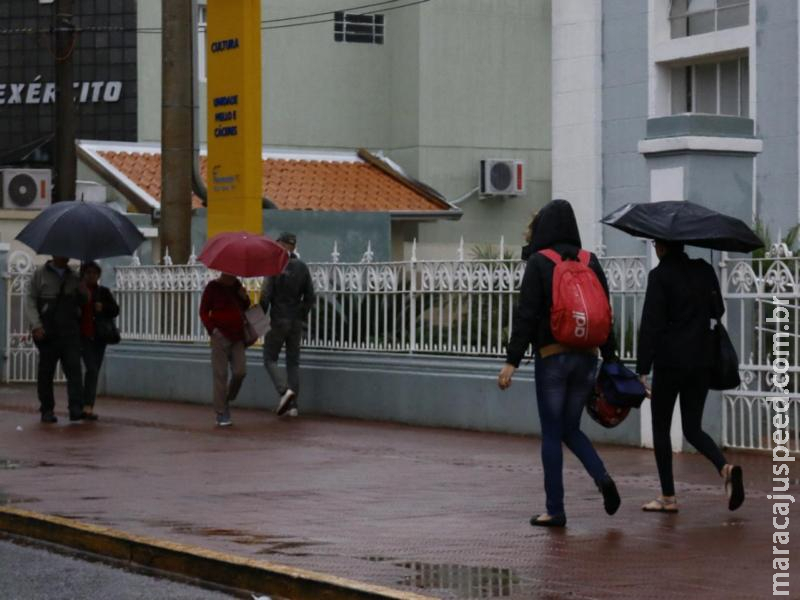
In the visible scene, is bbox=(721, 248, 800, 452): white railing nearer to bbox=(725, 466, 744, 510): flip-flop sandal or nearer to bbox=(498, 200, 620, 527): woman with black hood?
bbox=(725, 466, 744, 510): flip-flop sandal

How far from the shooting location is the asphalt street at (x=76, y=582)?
8.51 m

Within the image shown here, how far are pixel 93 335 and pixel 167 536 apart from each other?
28.6 feet

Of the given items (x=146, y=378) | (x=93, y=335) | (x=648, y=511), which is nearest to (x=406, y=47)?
(x=146, y=378)

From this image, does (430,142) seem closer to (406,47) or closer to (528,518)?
(406,47)

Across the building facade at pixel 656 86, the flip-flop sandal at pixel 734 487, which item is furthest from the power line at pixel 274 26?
the flip-flop sandal at pixel 734 487

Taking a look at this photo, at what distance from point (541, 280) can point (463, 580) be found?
89.5 inches

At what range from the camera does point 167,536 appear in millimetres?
9719

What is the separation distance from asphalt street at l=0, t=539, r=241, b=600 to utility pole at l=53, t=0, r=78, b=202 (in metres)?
13.7

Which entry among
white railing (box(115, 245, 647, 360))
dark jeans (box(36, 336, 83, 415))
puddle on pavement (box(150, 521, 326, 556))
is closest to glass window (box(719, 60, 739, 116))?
white railing (box(115, 245, 647, 360))

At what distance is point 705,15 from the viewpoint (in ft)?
82.6

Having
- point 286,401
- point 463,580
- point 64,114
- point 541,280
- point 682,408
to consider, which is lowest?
point 463,580

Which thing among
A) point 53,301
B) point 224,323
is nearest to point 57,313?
point 53,301

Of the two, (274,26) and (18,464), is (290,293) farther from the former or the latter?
(274,26)

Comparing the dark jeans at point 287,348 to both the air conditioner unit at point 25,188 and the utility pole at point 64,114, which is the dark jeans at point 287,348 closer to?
the utility pole at point 64,114
